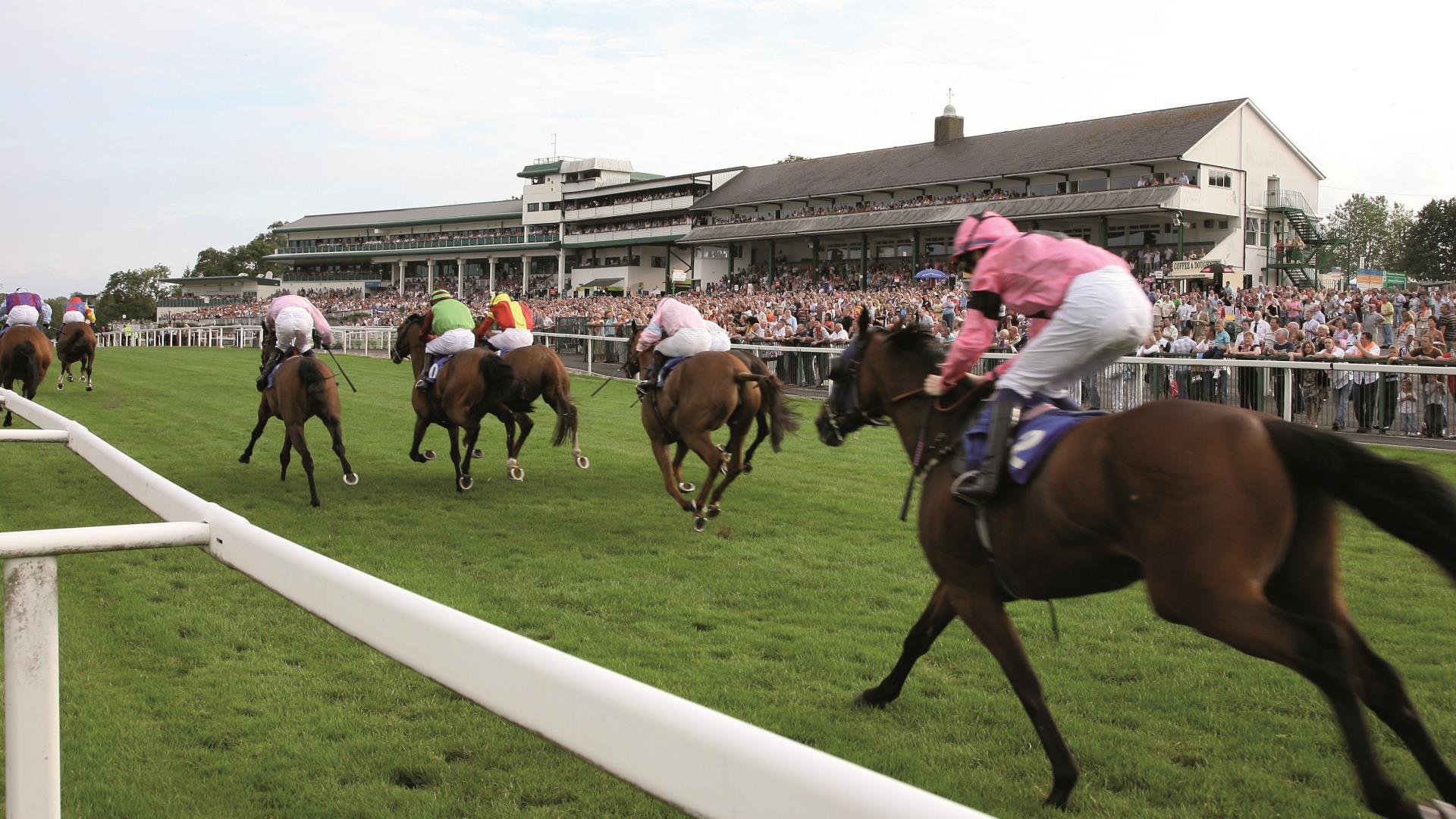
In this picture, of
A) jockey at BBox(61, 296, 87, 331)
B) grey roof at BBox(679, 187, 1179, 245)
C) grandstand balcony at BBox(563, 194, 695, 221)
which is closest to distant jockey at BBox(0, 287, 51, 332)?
jockey at BBox(61, 296, 87, 331)

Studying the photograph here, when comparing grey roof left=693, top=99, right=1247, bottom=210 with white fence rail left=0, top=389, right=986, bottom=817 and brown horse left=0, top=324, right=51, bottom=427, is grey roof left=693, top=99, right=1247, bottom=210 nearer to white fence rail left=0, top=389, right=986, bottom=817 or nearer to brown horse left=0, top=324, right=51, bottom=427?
brown horse left=0, top=324, right=51, bottom=427

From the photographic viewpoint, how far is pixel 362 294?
72625 mm

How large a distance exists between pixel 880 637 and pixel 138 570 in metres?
4.25

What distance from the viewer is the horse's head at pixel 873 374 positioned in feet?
15.3

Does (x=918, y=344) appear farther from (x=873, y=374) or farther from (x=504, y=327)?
(x=504, y=327)

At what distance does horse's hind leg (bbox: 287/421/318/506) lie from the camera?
8.48m

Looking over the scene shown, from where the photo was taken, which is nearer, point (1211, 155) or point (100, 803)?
Result: point (100, 803)

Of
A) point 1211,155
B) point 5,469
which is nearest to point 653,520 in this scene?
point 5,469

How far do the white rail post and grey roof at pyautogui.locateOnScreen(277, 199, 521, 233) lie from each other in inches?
2704

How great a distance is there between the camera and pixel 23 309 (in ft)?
47.0

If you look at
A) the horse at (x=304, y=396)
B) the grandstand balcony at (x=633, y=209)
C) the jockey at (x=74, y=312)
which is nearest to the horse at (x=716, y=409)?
the horse at (x=304, y=396)

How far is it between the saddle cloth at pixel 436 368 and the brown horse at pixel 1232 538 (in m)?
7.13

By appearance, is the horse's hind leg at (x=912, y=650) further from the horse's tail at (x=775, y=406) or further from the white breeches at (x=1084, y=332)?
the horse's tail at (x=775, y=406)

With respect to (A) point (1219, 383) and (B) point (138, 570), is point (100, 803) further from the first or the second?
(A) point (1219, 383)
